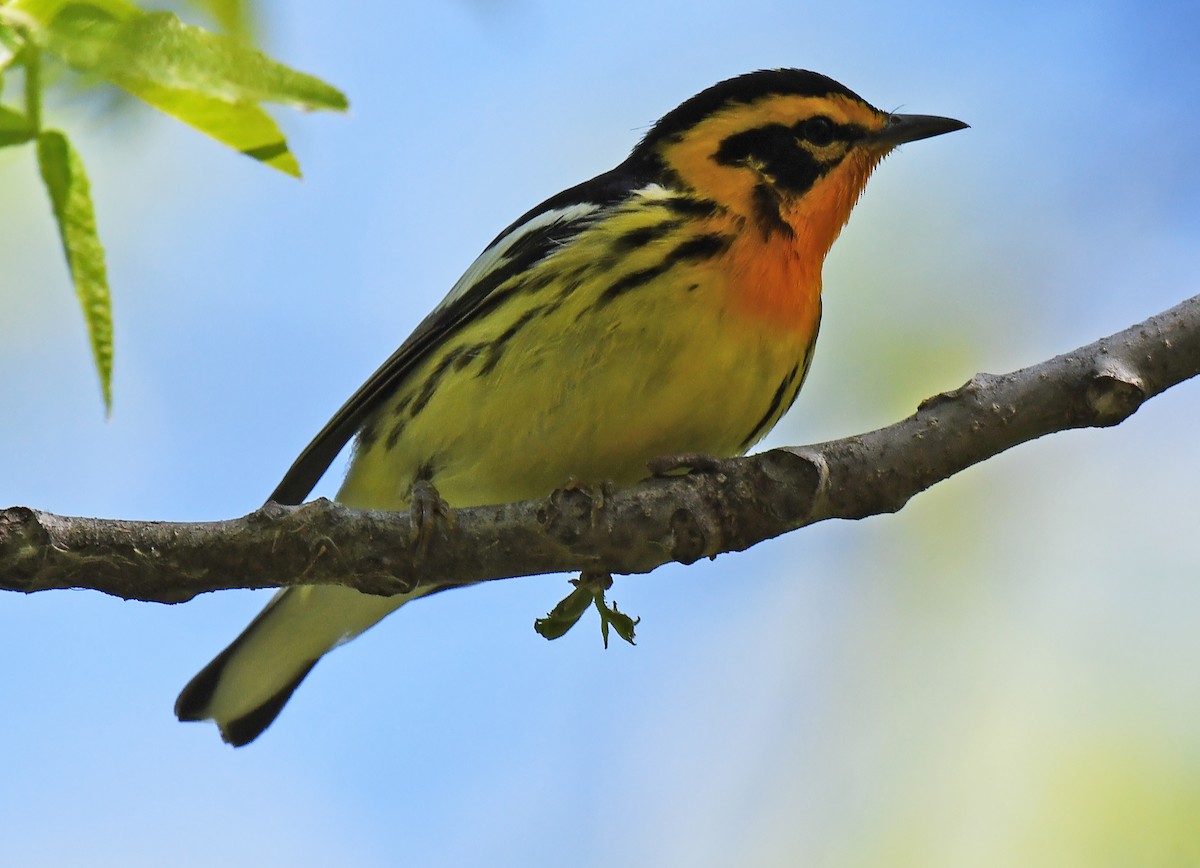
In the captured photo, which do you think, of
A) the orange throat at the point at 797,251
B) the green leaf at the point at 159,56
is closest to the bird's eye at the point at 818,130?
the orange throat at the point at 797,251

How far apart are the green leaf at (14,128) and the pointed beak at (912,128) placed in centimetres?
338

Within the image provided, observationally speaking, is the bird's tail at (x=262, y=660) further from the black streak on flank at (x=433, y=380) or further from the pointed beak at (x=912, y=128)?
the pointed beak at (x=912, y=128)

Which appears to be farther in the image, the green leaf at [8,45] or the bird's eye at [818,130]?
the bird's eye at [818,130]

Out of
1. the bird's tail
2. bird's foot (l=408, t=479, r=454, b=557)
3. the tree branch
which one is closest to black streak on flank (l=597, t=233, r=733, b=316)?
the tree branch

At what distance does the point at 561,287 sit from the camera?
12.9ft

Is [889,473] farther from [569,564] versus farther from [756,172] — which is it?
[756,172]

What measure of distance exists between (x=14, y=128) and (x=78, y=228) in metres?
0.16

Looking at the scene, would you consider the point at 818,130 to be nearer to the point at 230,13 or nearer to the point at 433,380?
the point at 433,380

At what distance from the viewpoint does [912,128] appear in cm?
462

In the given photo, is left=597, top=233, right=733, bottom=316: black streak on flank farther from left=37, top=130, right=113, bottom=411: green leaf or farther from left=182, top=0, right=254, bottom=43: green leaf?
left=37, top=130, right=113, bottom=411: green leaf

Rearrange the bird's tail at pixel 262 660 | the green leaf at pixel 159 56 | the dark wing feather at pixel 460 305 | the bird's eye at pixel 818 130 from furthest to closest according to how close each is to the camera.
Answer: the bird's tail at pixel 262 660
the bird's eye at pixel 818 130
the dark wing feather at pixel 460 305
the green leaf at pixel 159 56

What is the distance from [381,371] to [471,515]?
4.38 feet

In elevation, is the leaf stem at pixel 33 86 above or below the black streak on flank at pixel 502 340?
below

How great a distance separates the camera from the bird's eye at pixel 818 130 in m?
4.57
